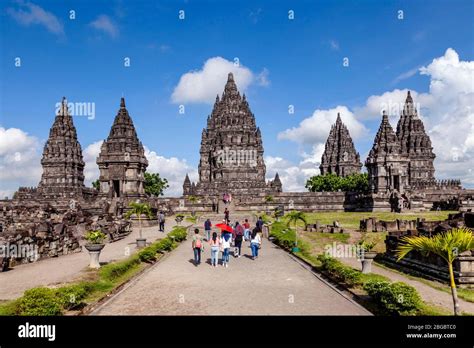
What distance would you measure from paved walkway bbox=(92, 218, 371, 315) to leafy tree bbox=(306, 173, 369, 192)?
7442 cm

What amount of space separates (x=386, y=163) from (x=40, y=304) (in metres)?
61.3

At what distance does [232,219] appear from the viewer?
44531 millimetres

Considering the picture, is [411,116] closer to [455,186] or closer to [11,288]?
[455,186]

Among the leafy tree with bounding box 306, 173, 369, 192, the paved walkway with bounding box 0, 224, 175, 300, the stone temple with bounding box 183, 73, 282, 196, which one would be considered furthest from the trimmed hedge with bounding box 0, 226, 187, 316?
the leafy tree with bounding box 306, 173, 369, 192

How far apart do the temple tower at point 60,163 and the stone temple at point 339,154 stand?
2472 inches

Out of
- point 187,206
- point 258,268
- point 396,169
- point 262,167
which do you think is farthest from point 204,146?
point 258,268

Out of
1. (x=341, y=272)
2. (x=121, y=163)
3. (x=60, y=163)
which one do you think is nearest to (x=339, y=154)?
(x=121, y=163)

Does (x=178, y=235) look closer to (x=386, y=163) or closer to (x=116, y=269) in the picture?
(x=116, y=269)

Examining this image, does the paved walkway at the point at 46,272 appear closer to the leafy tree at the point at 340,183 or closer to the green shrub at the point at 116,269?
the green shrub at the point at 116,269

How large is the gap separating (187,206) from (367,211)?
87.5 ft

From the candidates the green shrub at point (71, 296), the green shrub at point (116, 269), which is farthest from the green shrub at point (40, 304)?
the green shrub at point (116, 269)

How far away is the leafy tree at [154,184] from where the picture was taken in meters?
101

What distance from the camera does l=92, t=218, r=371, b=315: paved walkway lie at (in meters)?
10.9

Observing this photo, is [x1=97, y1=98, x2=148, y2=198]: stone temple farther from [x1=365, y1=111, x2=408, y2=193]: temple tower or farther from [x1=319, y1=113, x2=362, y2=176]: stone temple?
[x1=319, y1=113, x2=362, y2=176]: stone temple
